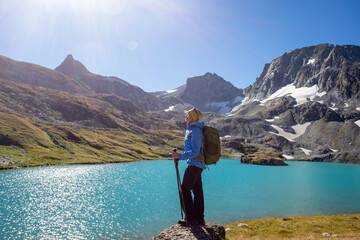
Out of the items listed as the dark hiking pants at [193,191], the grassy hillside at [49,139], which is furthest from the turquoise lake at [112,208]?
the grassy hillside at [49,139]

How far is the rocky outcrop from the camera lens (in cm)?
967

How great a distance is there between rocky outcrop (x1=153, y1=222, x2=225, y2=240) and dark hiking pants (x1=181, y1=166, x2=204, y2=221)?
0.51 metres

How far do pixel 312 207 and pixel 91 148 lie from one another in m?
118

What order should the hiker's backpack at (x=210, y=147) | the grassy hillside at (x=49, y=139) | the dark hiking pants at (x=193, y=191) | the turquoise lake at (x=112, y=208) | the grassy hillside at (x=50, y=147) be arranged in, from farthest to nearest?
1. the grassy hillside at (x=49, y=139)
2. the grassy hillside at (x=50, y=147)
3. the turquoise lake at (x=112, y=208)
4. the dark hiking pants at (x=193, y=191)
5. the hiker's backpack at (x=210, y=147)

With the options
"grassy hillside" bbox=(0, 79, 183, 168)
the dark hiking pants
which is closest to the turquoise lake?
the dark hiking pants

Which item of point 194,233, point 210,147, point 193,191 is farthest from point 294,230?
point 210,147

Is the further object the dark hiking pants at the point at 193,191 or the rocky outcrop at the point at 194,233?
the dark hiking pants at the point at 193,191

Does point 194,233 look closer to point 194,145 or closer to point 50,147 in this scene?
point 194,145

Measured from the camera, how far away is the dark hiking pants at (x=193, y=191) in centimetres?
989

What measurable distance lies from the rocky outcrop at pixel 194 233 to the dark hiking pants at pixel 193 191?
51 centimetres

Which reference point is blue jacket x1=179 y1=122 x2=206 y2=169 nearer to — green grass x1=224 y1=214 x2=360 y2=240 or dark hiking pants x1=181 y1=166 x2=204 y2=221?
dark hiking pants x1=181 y1=166 x2=204 y2=221

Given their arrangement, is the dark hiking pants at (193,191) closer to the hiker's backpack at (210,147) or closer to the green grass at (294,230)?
the hiker's backpack at (210,147)

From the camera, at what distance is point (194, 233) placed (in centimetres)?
991

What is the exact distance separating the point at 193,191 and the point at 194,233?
1765 millimetres
